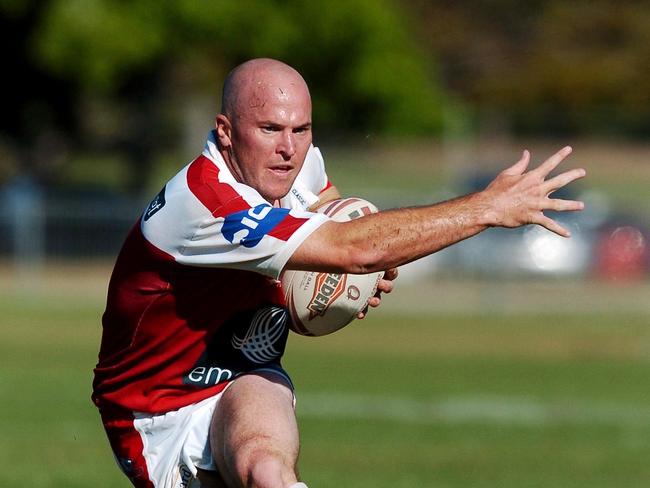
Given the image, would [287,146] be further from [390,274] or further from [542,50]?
[542,50]

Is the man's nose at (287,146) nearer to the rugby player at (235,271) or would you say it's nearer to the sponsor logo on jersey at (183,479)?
the rugby player at (235,271)

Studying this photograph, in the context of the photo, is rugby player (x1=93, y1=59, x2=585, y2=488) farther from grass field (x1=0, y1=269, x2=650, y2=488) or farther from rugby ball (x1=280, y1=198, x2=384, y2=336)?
grass field (x1=0, y1=269, x2=650, y2=488)

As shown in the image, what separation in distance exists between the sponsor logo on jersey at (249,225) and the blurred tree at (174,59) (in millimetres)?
25767

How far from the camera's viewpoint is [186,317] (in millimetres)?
5840

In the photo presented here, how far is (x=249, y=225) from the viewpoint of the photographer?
18.0 feet

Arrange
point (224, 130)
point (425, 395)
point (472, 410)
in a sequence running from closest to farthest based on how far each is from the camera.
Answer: point (224, 130) → point (472, 410) → point (425, 395)

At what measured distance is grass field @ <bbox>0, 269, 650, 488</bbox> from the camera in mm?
10555

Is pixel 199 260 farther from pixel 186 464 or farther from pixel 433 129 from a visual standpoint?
pixel 433 129

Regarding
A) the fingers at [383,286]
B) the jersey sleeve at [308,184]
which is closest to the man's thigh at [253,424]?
the fingers at [383,286]

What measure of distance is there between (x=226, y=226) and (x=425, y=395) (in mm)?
10203

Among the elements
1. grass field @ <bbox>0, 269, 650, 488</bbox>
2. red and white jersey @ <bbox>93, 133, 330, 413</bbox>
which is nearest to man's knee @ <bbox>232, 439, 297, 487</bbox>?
red and white jersey @ <bbox>93, 133, 330, 413</bbox>

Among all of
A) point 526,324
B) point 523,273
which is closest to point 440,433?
point 526,324

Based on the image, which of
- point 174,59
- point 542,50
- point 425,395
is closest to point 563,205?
point 425,395

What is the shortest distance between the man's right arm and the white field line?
25.7 feet
